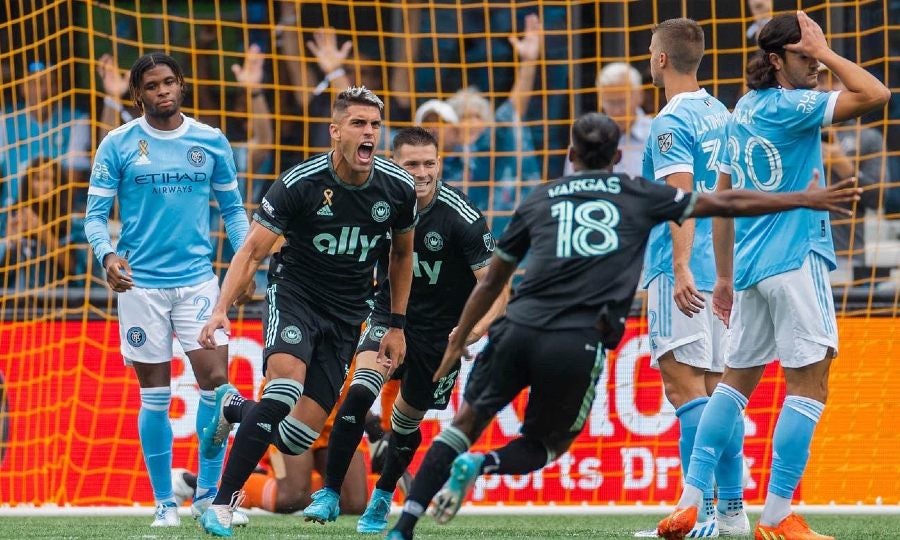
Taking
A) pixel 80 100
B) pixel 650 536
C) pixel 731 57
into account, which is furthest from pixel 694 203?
pixel 80 100

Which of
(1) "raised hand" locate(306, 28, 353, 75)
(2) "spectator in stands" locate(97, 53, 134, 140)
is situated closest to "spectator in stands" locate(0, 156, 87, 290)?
(2) "spectator in stands" locate(97, 53, 134, 140)

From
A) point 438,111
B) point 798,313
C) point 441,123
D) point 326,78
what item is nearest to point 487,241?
point 798,313

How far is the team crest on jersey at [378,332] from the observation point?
7.51 metres

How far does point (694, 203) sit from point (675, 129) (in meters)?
1.49

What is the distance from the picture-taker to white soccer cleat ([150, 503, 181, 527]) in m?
7.60

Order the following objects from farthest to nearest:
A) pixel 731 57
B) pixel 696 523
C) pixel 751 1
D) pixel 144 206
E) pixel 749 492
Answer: pixel 731 57 → pixel 751 1 → pixel 749 492 → pixel 144 206 → pixel 696 523

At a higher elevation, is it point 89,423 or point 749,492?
point 89,423

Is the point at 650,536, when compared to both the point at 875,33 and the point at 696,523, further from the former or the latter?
the point at 875,33

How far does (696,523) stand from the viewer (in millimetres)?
6504

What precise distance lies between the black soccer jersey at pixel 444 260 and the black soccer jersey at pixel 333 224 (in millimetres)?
473

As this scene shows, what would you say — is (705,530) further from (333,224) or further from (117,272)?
(117,272)

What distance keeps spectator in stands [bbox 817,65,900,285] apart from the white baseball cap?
104 inches

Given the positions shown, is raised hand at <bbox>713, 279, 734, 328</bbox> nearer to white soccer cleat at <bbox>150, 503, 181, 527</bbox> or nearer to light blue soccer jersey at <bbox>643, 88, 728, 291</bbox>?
light blue soccer jersey at <bbox>643, 88, 728, 291</bbox>

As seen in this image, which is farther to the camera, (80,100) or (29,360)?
(80,100)
